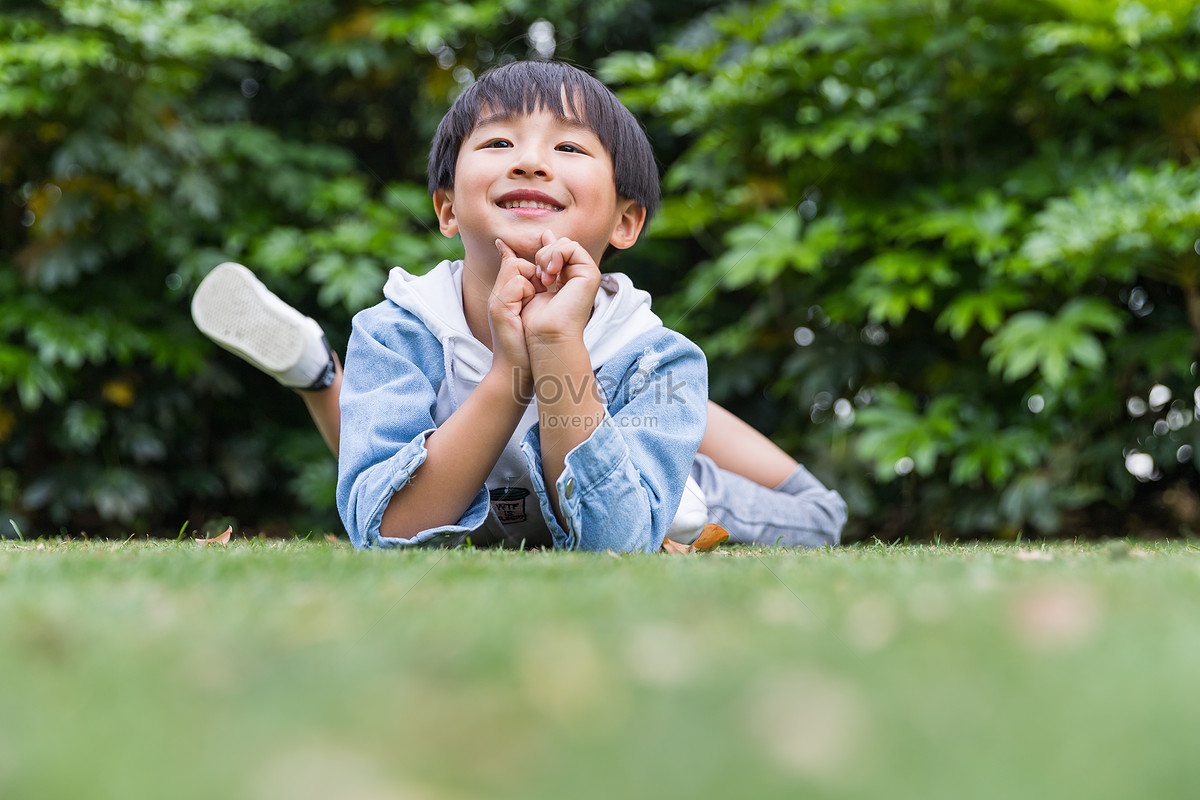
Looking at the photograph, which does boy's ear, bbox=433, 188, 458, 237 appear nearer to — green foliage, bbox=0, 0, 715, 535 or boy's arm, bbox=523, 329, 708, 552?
boy's arm, bbox=523, 329, 708, 552

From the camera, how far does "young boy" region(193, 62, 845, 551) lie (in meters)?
1.70

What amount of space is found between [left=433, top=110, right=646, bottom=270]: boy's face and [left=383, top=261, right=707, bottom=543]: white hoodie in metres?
0.12

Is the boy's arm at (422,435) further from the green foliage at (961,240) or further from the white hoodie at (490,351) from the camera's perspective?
the green foliage at (961,240)

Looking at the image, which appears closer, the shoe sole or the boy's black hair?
the boy's black hair

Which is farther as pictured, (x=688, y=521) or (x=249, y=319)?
(x=249, y=319)

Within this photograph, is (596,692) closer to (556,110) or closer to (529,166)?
(529,166)

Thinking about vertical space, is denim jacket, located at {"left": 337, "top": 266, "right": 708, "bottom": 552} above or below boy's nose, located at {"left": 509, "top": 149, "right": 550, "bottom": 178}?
below

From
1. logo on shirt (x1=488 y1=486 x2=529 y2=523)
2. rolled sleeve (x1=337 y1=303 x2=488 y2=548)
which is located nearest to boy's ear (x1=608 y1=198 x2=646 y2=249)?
rolled sleeve (x1=337 y1=303 x2=488 y2=548)

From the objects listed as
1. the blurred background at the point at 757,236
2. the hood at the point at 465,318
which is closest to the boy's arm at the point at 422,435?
the hood at the point at 465,318

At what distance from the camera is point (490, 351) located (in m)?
1.99

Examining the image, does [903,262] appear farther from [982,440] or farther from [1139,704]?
[1139,704]

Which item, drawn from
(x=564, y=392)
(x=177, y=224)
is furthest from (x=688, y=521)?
(x=177, y=224)

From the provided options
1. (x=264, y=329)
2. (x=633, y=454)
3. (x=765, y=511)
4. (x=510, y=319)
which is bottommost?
(x=765, y=511)

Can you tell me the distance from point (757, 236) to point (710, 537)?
1412mm
